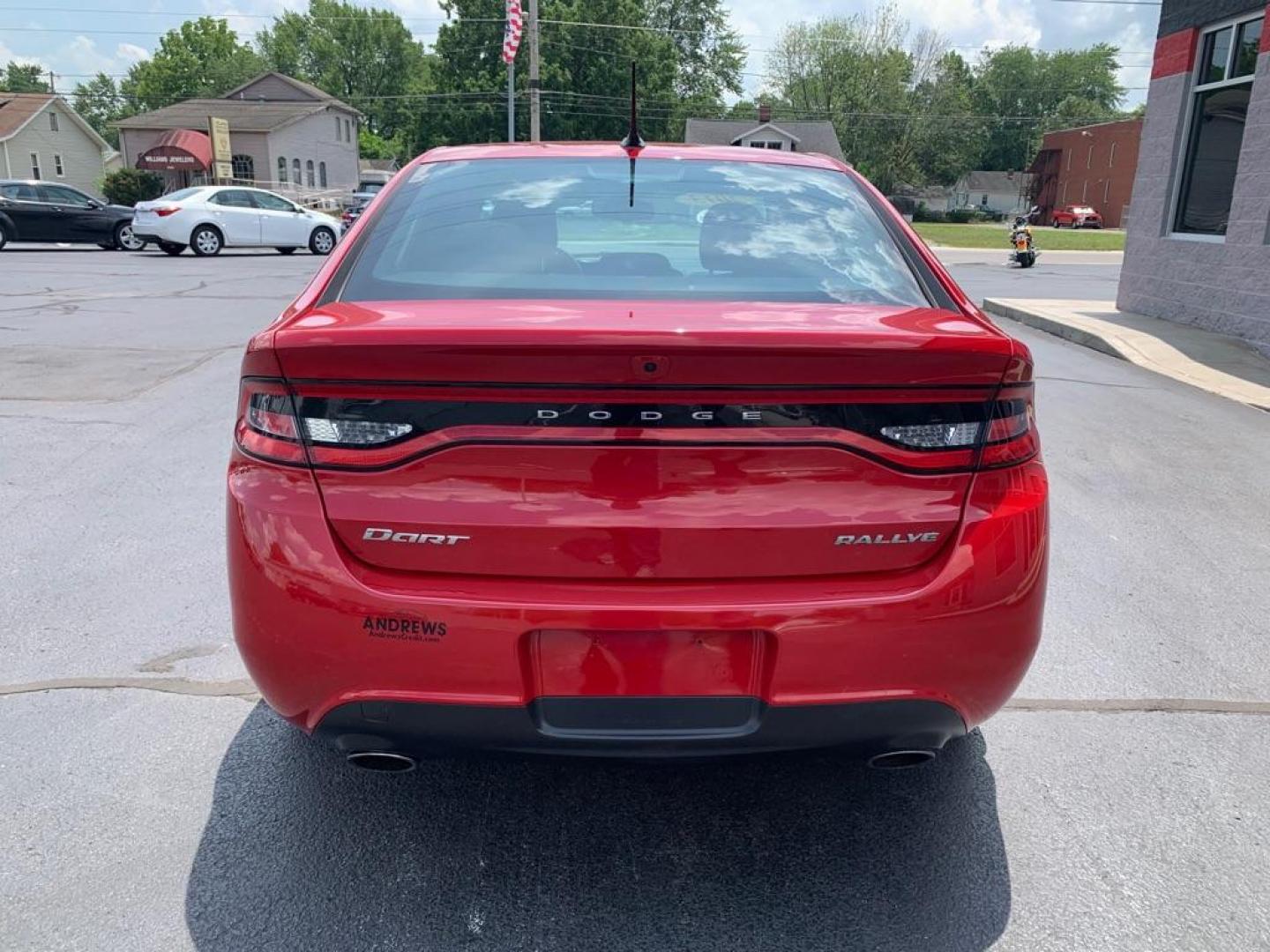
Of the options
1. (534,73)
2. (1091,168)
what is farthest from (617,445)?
(1091,168)

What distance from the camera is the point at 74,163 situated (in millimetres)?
62594

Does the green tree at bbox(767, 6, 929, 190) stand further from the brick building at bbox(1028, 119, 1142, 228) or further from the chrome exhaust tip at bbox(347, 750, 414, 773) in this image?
the chrome exhaust tip at bbox(347, 750, 414, 773)

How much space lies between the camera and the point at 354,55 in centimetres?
9150

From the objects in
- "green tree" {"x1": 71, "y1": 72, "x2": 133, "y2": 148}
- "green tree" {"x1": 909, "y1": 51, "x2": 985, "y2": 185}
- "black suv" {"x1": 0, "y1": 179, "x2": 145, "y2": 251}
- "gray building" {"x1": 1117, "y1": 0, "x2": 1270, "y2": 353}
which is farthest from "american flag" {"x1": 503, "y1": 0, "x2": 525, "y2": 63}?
"green tree" {"x1": 71, "y1": 72, "x2": 133, "y2": 148}

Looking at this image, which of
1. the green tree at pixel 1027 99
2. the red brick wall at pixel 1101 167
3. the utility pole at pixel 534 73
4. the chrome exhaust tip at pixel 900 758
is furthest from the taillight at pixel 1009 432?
the green tree at pixel 1027 99

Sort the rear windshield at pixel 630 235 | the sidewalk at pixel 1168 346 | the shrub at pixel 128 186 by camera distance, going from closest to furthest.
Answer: the rear windshield at pixel 630 235 → the sidewalk at pixel 1168 346 → the shrub at pixel 128 186

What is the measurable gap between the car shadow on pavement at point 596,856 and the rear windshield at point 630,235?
1.18 m

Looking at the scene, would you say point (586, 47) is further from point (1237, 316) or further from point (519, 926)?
point (519, 926)

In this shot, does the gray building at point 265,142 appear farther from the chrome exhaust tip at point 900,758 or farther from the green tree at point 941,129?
the chrome exhaust tip at point 900,758

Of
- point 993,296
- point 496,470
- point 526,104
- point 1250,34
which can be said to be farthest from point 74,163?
point 496,470

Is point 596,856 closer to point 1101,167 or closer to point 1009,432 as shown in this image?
point 1009,432

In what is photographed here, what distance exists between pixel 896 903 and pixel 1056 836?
57 cm

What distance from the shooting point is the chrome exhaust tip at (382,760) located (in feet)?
7.58

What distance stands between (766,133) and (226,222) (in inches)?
1627
